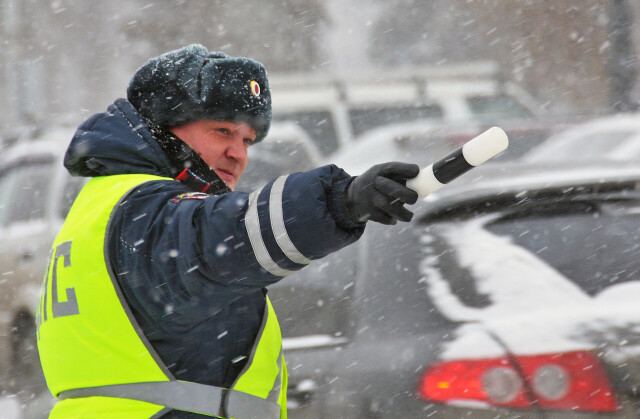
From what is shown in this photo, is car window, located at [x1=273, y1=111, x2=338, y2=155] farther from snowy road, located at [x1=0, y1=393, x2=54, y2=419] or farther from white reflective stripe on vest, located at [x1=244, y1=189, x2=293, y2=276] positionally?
white reflective stripe on vest, located at [x1=244, y1=189, x2=293, y2=276]

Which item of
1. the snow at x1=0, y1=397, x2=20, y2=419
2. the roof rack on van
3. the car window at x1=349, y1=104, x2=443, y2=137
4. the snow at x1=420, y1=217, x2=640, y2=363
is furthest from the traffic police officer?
the car window at x1=349, y1=104, x2=443, y2=137

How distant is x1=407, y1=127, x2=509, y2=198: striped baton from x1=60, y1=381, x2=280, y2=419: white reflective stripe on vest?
62cm

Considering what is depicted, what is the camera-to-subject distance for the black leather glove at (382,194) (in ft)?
4.40

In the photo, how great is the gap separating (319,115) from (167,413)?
10.7 meters

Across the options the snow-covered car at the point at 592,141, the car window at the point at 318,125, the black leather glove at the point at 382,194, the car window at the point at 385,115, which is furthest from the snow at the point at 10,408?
the car window at the point at 385,115

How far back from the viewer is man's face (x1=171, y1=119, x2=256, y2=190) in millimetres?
1866

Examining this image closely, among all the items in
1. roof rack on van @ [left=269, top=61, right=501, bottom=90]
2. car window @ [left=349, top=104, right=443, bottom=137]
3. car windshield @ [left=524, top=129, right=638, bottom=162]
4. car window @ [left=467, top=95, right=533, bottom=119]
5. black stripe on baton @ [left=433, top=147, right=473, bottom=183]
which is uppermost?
black stripe on baton @ [left=433, top=147, right=473, bottom=183]

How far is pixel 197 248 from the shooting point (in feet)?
4.58

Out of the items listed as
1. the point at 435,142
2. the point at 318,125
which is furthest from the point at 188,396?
the point at 318,125

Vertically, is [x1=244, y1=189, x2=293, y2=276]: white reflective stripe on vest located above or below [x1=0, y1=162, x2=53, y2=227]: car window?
above

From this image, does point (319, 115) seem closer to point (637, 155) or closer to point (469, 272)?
point (637, 155)

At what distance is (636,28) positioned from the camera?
1858cm

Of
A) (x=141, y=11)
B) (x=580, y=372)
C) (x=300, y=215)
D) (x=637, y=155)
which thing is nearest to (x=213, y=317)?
(x=300, y=215)

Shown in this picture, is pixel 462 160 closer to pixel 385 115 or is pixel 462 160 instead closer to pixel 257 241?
pixel 257 241
